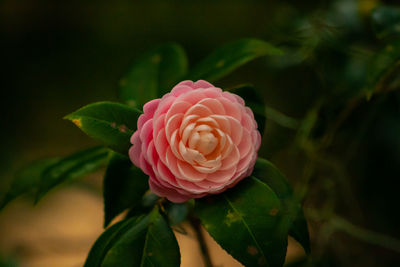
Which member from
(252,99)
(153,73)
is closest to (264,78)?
(153,73)

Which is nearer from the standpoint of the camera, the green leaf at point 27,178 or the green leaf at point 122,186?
the green leaf at point 122,186

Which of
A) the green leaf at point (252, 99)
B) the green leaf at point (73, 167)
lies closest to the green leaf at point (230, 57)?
the green leaf at point (252, 99)

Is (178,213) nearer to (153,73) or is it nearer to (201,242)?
(201,242)

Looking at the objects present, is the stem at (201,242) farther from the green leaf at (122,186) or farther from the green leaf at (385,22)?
the green leaf at (385,22)

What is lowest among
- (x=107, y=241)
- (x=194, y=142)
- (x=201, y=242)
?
(x=201, y=242)

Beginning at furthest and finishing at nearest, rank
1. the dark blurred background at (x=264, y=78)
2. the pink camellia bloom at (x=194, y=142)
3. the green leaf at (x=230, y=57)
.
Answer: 1. the dark blurred background at (x=264, y=78)
2. the green leaf at (x=230, y=57)
3. the pink camellia bloom at (x=194, y=142)

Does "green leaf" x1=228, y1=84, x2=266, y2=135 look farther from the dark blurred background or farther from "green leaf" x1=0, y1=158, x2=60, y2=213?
"green leaf" x1=0, y1=158, x2=60, y2=213

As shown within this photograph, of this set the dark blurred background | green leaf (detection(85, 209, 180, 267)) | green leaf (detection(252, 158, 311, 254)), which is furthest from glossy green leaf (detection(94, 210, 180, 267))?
Result: the dark blurred background
